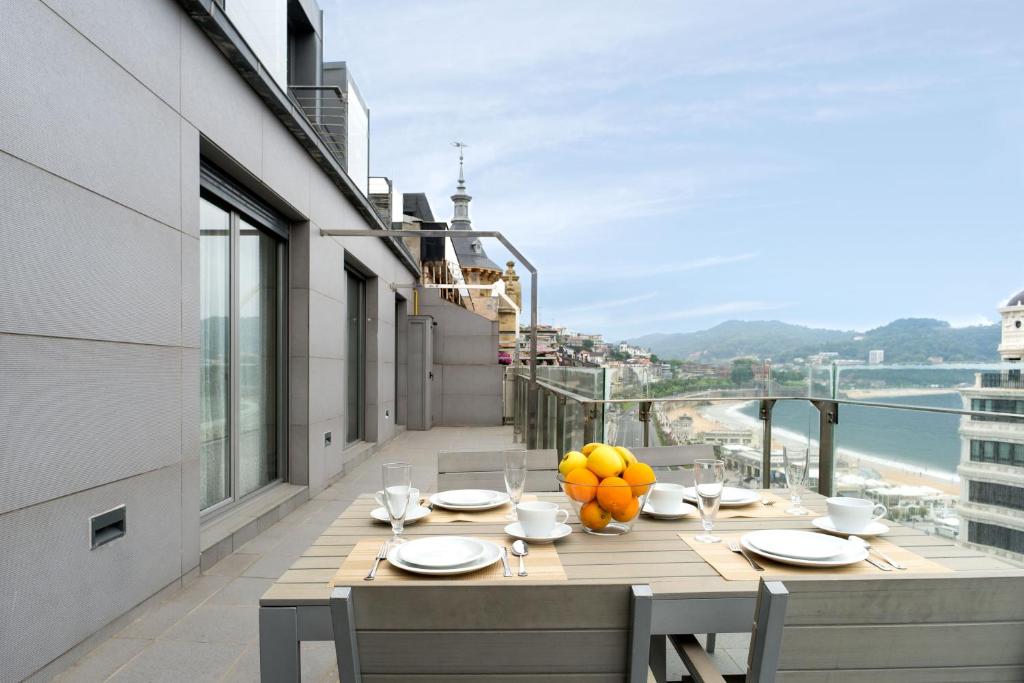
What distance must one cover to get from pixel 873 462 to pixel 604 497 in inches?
84.6

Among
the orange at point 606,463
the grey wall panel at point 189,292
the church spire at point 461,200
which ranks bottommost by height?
the orange at point 606,463

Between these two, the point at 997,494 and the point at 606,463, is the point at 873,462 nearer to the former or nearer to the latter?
the point at 997,494

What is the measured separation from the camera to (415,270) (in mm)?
10562

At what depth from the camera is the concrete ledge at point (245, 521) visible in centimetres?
326

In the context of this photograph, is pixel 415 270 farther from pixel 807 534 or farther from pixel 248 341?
pixel 807 534

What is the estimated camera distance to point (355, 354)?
293 inches

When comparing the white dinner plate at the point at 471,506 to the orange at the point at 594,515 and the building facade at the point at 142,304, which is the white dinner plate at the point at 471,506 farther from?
the building facade at the point at 142,304

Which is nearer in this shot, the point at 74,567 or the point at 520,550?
the point at 520,550

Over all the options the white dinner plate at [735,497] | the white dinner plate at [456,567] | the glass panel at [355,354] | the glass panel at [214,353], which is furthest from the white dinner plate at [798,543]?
the glass panel at [355,354]

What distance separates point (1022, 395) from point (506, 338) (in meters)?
15.1

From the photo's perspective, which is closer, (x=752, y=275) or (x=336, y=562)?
(x=336, y=562)

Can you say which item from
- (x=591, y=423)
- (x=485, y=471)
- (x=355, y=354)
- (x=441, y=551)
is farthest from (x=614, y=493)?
Answer: (x=355, y=354)

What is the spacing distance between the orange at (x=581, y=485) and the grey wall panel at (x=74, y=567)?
1.60m

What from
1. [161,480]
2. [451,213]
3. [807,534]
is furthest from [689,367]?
[451,213]
